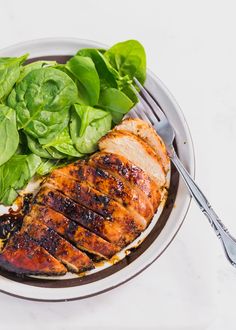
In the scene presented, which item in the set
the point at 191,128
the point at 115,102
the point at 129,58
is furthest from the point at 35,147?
the point at 191,128

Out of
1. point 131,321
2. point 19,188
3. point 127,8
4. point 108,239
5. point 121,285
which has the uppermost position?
point 127,8

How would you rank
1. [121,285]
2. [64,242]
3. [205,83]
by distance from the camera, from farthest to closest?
[205,83]
[121,285]
[64,242]

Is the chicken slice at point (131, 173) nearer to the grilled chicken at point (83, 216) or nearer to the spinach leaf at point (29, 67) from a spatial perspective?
the grilled chicken at point (83, 216)

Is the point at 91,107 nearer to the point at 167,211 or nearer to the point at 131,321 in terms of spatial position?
the point at 167,211

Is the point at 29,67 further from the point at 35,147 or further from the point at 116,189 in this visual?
the point at 116,189

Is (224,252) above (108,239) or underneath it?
underneath

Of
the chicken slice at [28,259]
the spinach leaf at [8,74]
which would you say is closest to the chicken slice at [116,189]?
the chicken slice at [28,259]

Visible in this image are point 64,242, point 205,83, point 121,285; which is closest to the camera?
point 64,242

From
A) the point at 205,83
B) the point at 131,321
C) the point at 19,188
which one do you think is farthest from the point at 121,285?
the point at 205,83
